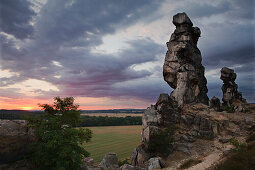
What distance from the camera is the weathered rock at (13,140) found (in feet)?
46.0

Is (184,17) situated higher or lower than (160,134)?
higher

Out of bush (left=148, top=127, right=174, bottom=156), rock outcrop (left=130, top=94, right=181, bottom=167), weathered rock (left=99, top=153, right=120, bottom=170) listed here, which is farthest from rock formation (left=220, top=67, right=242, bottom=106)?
weathered rock (left=99, top=153, right=120, bottom=170)

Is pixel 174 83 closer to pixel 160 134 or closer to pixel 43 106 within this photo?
pixel 160 134

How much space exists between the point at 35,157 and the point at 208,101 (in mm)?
50848

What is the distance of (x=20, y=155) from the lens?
1502cm

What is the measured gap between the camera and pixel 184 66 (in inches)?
1956

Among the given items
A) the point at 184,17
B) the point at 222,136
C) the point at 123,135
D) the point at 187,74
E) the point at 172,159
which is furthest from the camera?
the point at 123,135

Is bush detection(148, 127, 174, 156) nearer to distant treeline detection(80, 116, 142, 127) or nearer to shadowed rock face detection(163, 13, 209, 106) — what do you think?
shadowed rock face detection(163, 13, 209, 106)

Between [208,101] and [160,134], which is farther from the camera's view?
[208,101]

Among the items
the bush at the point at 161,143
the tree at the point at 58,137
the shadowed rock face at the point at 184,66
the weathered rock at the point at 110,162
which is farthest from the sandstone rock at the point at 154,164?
the shadowed rock face at the point at 184,66

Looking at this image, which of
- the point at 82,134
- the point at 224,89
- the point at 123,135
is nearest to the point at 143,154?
the point at 82,134

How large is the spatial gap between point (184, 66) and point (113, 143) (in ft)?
214

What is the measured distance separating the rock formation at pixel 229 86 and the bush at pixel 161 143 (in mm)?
34836

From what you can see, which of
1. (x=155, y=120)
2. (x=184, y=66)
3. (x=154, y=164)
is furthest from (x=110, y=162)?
(x=184, y=66)
